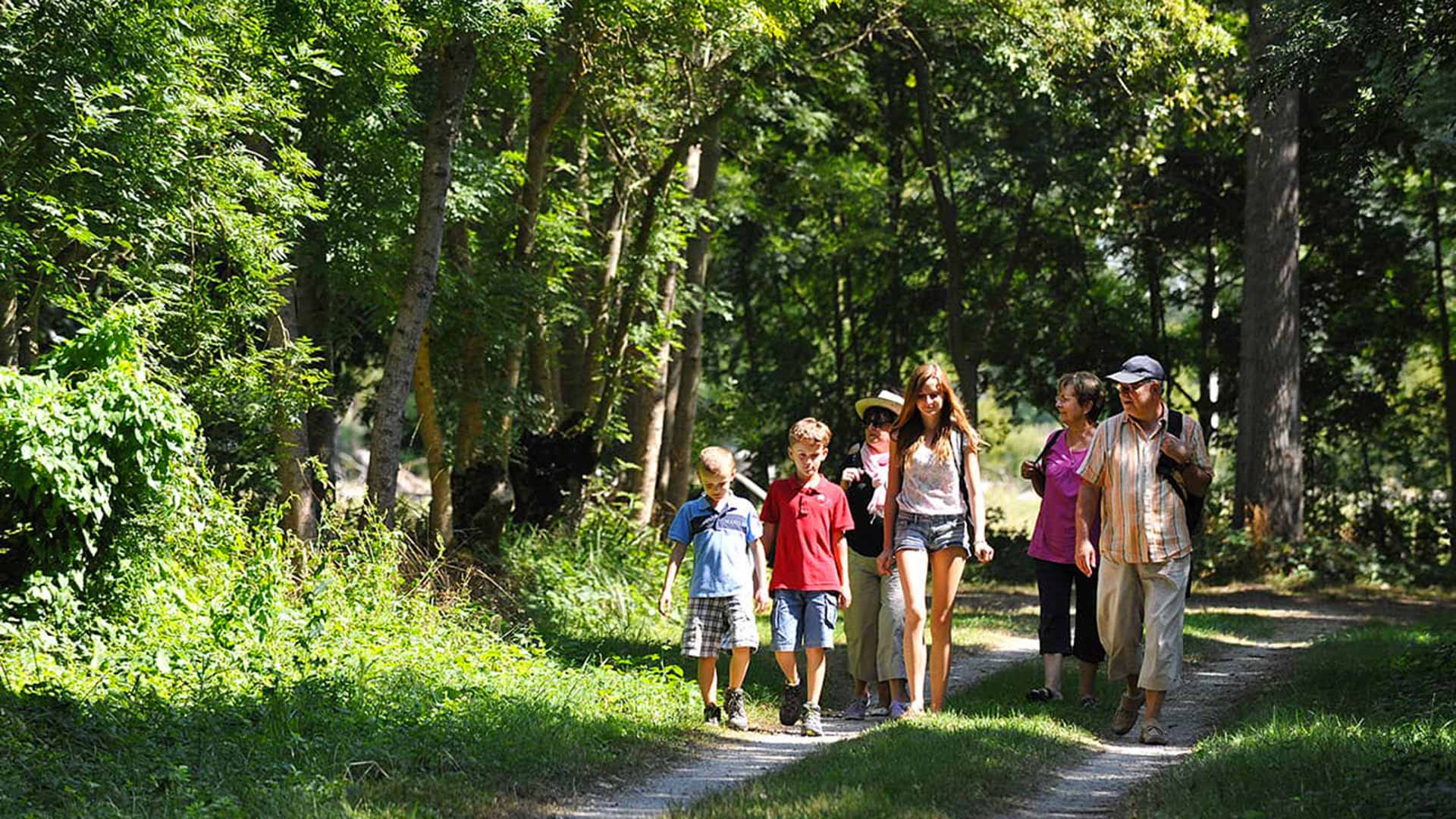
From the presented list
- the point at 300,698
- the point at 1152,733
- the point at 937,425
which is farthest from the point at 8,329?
the point at 1152,733

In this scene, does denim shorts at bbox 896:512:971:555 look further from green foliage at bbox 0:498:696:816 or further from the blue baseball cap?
green foliage at bbox 0:498:696:816

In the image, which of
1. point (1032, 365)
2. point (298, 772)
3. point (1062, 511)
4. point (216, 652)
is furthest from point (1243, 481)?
point (298, 772)

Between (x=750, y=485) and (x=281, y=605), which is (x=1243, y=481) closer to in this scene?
(x=750, y=485)

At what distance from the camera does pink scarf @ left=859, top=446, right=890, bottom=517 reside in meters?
10.5

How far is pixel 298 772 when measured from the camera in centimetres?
730

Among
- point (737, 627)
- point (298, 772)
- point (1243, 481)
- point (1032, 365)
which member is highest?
point (1032, 365)

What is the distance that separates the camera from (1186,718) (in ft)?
33.1

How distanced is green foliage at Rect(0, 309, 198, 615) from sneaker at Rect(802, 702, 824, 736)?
4507mm

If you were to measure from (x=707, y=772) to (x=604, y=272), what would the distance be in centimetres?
1022

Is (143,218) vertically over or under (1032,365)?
under

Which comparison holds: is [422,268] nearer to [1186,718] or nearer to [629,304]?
[629,304]

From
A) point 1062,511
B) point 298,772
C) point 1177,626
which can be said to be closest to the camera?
point 298,772

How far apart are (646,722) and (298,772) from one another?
2.57 metres

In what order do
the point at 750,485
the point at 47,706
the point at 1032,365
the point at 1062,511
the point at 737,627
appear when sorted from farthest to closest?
the point at 1032,365 → the point at 750,485 → the point at 1062,511 → the point at 737,627 → the point at 47,706
